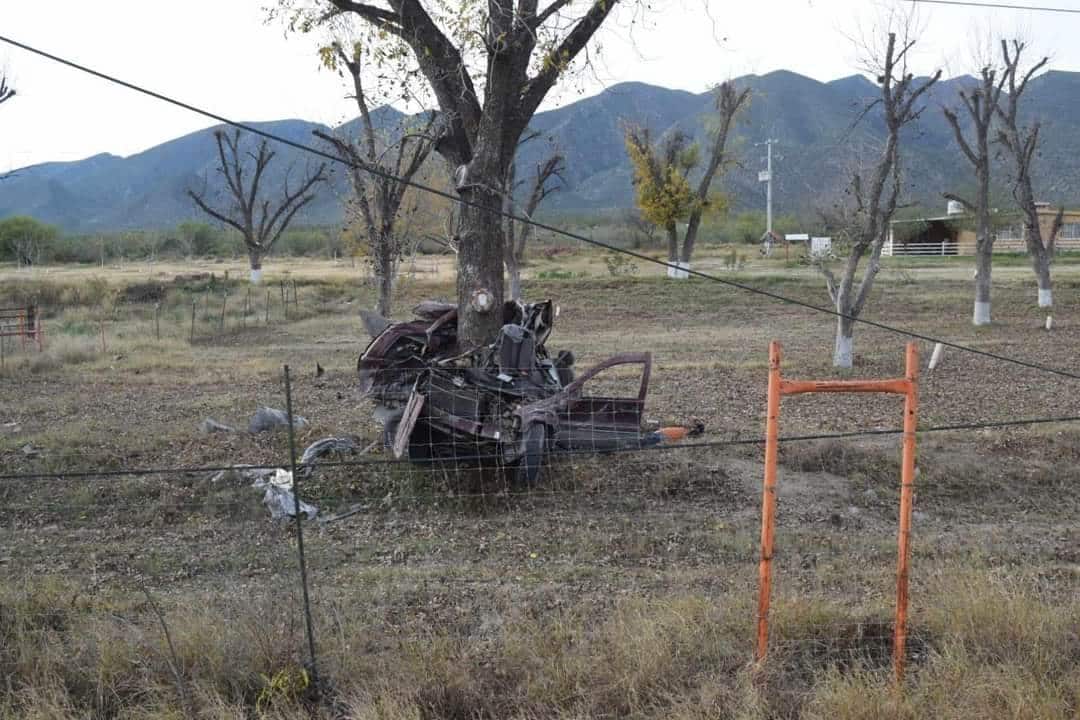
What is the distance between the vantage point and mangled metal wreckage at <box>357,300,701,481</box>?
8.12 metres

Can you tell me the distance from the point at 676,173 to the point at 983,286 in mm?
18663

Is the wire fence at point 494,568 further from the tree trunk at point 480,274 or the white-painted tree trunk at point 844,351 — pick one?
the white-painted tree trunk at point 844,351

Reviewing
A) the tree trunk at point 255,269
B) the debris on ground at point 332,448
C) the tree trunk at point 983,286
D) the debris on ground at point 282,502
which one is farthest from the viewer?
the tree trunk at point 255,269

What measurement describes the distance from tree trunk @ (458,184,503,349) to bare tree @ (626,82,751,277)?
30.6 metres

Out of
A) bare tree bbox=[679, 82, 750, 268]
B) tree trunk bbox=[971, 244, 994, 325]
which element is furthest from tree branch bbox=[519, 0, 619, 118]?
bare tree bbox=[679, 82, 750, 268]

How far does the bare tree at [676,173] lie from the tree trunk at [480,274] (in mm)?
30617

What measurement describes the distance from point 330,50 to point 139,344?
14.0m

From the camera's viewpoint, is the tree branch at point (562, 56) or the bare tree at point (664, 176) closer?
the tree branch at point (562, 56)

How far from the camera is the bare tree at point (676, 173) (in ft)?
132

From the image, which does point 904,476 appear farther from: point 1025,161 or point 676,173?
point 676,173

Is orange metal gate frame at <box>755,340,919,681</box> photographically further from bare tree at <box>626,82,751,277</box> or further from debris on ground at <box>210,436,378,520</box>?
bare tree at <box>626,82,751,277</box>

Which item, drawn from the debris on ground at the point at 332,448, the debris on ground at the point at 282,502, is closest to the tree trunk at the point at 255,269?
the debris on ground at the point at 332,448

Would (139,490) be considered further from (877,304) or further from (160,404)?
(877,304)

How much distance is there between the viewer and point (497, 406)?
834cm
